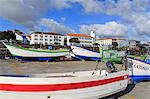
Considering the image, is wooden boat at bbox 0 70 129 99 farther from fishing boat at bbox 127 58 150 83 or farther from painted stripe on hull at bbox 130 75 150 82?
painted stripe on hull at bbox 130 75 150 82

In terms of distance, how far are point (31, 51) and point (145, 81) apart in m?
16.3

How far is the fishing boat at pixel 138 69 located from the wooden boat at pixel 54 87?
292 centimetres

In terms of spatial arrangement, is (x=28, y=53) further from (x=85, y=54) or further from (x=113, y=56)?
(x=113, y=56)

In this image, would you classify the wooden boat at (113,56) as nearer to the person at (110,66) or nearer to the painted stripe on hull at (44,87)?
the person at (110,66)

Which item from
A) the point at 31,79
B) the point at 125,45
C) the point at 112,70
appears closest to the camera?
the point at 31,79

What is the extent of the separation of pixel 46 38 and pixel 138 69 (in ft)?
473

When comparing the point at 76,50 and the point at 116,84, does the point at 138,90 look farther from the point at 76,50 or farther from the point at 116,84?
the point at 76,50

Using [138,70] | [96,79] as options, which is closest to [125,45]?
[138,70]

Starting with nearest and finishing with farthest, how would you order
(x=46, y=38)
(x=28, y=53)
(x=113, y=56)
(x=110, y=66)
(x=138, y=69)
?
(x=110, y=66) < (x=113, y=56) < (x=138, y=69) < (x=28, y=53) < (x=46, y=38)

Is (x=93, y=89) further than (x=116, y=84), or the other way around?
(x=116, y=84)

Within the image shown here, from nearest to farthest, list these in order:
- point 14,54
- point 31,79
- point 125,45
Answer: point 31,79
point 125,45
point 14,54

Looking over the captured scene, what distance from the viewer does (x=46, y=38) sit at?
506 ft

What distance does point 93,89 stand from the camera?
27.7ft

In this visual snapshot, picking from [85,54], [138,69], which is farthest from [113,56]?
[85,54]
